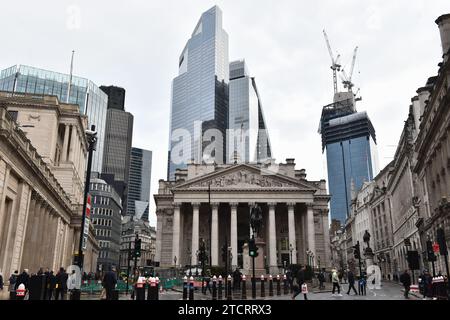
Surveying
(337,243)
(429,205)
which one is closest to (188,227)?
(429,205)

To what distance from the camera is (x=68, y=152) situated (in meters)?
51.7

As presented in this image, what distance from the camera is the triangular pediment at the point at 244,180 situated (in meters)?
72.9

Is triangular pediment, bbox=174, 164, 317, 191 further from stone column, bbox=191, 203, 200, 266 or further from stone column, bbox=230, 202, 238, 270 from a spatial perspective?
stone column, bbox=191, 203, 200, 266

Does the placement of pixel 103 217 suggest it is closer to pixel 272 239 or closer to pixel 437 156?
pixel 272 239

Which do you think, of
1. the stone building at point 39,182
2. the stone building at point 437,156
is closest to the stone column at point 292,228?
the stone building at point 437,156

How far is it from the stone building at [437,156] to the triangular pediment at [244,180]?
94.5 feet

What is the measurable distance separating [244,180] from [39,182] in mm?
46856

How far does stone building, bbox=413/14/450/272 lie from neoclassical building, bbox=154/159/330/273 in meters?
28.1

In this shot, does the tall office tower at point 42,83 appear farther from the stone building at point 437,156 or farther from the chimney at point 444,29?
the chimney at point 444,29

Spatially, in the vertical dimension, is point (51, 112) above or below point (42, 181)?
above

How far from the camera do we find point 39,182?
100 ft
